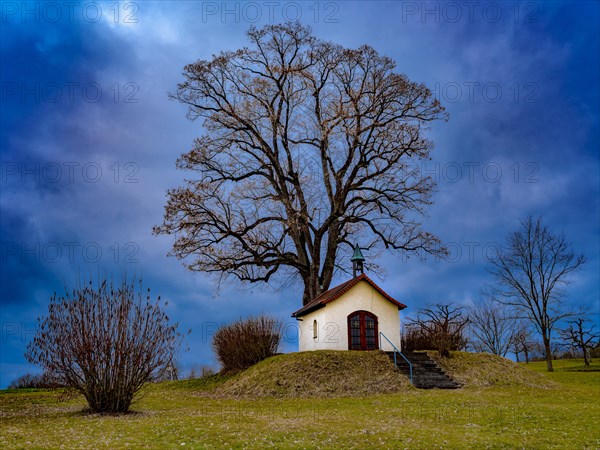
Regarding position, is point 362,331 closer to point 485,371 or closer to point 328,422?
point 485,371

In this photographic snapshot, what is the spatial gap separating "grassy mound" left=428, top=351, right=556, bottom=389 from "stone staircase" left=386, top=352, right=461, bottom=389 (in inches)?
18.2

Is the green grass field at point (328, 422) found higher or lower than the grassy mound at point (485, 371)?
lower

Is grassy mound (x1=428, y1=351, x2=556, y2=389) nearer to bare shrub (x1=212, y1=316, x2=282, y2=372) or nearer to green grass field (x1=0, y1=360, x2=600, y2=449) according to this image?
green grass field (x1=0, y1=360, x2=600, y2=449)

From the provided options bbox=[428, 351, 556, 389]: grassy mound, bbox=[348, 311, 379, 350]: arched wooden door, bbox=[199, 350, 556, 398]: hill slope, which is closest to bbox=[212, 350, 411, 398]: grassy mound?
bbox=[199, 350, 556, 398]: hill slope

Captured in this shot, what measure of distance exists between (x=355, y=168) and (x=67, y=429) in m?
26.7

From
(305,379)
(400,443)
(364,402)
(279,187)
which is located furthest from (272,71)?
(400,443)

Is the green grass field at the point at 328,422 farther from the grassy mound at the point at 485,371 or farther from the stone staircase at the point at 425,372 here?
the grassy mound at the point at 485,371

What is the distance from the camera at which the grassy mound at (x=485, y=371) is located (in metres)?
27.4

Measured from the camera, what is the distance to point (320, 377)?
84.6ft

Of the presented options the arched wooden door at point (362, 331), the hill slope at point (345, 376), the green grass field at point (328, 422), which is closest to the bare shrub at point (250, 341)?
the hill slope at point (345, 376)

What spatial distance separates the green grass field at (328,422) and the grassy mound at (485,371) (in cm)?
200

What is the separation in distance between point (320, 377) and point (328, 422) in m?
9.91

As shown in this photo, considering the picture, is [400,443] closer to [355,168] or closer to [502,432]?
[502,432]

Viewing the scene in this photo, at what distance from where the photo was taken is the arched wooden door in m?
30.7
